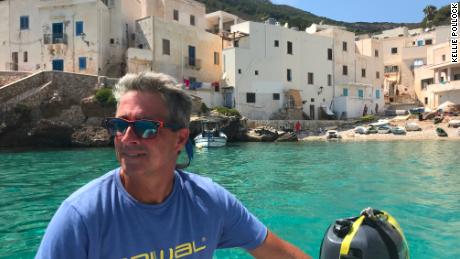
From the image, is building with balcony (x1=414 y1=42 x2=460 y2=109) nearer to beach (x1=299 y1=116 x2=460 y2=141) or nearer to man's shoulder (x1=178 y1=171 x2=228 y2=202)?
beach (x1=299 y1=116 x2=460 y2=141)

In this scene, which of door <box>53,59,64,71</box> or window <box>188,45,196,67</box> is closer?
door <box>53,59,64,71</box>

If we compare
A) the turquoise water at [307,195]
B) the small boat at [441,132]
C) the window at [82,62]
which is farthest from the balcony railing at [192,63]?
the turquoise water at [307,195]

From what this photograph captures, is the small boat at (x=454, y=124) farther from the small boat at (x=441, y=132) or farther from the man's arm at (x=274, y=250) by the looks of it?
the man's arm at (x=274, y=250)

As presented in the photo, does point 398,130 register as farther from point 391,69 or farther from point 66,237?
point 66,237

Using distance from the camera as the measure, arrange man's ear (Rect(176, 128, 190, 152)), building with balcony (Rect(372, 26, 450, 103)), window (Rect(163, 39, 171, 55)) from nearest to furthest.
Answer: man's ear (Rect(176, 128, 190, 152)), window (Rect(163, 39, 171, 55)), building with balcony (Rect(372, 26, 450, 103))

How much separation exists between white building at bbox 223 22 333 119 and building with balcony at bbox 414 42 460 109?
12.5m

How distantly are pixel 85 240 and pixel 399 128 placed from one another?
40.5m

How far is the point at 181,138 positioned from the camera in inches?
97.6

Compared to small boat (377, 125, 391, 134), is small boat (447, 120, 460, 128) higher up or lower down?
higher up

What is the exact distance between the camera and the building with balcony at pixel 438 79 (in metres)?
47.9

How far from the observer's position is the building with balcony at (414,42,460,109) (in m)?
47.9

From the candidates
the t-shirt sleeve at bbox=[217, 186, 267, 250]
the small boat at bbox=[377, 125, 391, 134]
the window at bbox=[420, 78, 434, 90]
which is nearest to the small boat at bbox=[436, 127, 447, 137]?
the small boat at bbox=[377, 125, 391, 134]

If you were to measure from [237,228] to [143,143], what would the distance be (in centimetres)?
90

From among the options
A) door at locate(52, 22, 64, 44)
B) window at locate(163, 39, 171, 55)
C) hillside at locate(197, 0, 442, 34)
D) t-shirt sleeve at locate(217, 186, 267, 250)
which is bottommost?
t-shirt sleeve at locate(217, 186, 267, 250)
